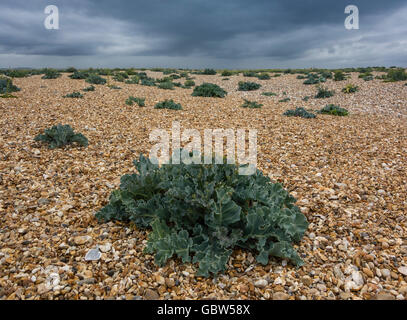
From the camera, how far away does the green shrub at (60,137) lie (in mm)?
5801

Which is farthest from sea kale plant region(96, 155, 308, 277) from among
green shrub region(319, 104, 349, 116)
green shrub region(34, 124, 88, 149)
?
green shrub region(319, 104, 349, 116)

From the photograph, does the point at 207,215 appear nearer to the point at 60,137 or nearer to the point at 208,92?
the point at 60,137

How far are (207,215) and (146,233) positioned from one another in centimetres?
86

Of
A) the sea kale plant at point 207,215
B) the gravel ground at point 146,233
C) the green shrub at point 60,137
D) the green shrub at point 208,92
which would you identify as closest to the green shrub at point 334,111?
the gravel ground at point 146,233

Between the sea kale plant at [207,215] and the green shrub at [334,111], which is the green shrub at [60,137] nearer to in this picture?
the sea kale plant at [207,215]

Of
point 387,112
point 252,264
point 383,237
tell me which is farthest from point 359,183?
point 387,112

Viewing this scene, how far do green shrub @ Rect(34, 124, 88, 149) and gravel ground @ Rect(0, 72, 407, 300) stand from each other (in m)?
0.19

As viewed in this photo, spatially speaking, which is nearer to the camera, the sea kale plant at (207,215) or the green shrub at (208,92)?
the sea kale plant at (207,215)

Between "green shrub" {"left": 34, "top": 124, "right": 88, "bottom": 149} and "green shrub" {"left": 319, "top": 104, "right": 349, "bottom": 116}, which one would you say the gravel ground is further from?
"green shrub" {"left": 319, "top": 104, "right": 349, "bottom": 116}

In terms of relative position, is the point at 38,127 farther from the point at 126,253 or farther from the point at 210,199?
the point at 210,199

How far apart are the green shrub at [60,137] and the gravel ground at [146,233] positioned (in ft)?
0.64

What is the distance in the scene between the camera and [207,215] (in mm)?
2779

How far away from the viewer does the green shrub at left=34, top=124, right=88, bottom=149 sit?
5.80 m

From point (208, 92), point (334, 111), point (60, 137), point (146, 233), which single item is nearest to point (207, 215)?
point (146, 233)
